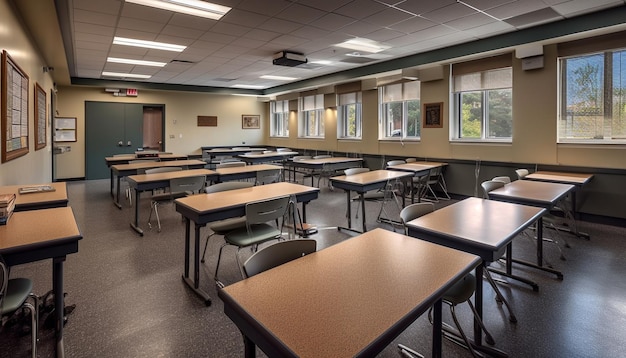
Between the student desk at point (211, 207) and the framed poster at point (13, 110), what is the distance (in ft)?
6.08

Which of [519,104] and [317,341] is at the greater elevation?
[519,104]

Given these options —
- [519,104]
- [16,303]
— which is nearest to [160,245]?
[16,303]

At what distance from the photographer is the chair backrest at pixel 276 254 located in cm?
156

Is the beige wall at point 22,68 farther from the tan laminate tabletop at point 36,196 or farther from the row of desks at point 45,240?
the row of desks at point 45,240

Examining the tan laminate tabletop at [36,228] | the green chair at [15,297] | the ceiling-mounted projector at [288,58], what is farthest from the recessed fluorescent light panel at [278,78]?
the green chair at [15,297]

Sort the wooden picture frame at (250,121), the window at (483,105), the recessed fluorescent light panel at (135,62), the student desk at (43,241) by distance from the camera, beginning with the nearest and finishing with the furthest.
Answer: the student desk at (43,241) < the window at (483,105) < the recessed fluorescent light panel at (135,62) < the wooden picture frame at (250,121)

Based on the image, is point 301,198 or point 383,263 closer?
point 383,263

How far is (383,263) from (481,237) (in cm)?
71

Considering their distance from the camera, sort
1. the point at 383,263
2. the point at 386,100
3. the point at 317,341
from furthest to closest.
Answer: the point at 386,100 < the point at 383,263 < the point at 317,341

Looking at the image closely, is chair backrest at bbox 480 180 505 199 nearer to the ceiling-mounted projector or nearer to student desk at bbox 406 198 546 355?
student desk at bbox 406 198 546 355

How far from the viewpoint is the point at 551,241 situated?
160 inches

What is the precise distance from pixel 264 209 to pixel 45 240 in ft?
4.84

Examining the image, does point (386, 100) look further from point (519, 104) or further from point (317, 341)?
point (317, 341)

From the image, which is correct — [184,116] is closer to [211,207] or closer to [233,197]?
[233,197]
